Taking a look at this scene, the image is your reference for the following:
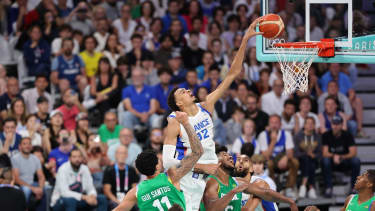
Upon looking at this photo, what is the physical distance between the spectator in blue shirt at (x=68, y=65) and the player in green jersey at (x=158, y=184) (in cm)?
707

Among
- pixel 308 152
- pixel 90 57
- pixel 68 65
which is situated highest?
pixel 90 57

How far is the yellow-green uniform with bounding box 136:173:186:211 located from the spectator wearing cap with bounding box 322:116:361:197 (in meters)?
5.85

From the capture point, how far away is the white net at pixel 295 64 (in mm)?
9141

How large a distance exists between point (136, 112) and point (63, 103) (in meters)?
1.26

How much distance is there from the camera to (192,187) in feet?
26.9

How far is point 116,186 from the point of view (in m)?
11.9

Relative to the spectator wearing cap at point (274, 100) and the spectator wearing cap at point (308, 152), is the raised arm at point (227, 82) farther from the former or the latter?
the spectator wearing cap at point (274, 100)

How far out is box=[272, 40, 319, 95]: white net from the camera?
9.14 m

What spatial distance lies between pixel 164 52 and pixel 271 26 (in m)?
6.75

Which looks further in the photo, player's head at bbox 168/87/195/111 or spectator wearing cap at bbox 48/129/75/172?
spectator wearing cap at bbox 48/129/75/172

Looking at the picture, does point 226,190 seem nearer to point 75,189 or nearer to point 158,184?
point 158,184

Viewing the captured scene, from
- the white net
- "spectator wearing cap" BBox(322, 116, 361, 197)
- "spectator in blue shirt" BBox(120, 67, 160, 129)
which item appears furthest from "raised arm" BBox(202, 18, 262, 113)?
"spectator in blue shirt" BBox(120, 67, 160, 129)

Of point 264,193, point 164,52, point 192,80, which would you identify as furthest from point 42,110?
point 264,193

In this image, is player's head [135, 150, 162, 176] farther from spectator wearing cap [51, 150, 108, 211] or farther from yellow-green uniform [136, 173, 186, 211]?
spectator wearing cap [51, 150, 108, 211]
